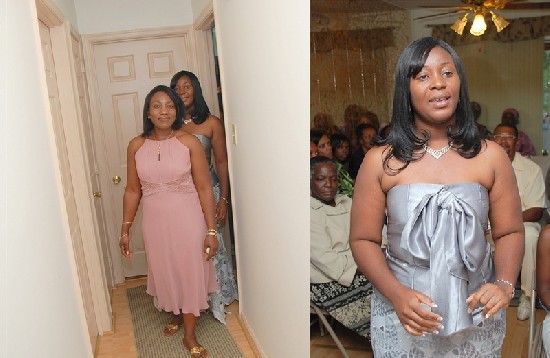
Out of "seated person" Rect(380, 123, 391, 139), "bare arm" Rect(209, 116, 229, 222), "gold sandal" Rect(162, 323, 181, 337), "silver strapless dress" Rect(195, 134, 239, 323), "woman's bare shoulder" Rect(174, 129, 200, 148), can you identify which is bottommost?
"gold sandal" Rect(162, 323, 181, 337)

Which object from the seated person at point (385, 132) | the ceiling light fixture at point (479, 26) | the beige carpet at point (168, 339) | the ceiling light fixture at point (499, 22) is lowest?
the beige carpet at point (168, 339)

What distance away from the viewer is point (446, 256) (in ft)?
3.89

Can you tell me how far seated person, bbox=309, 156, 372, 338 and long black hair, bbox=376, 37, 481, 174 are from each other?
82cm

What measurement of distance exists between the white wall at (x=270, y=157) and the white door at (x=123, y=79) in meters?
1.36

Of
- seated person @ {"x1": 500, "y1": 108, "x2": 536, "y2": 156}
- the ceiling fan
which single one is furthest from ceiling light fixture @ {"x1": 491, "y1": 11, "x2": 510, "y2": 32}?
seated person @ {"x1": 500, "y1": 108, "x2": 536, "y2": 156}

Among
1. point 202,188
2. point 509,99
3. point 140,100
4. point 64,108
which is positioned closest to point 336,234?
point 202,188

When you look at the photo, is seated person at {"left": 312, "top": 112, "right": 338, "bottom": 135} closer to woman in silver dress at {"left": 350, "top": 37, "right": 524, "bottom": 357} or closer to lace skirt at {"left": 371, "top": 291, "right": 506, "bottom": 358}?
woman in silver dress at {"left": 350, "top": 37, "right": 524, "bottom": 357}

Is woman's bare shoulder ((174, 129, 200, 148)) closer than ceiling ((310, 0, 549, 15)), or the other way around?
ceiling ((310, 0, 549, 15))

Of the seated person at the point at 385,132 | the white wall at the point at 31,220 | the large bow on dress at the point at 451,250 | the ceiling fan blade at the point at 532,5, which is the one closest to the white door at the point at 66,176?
the white wall at the point at 31,220

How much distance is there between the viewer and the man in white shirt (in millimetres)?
2369

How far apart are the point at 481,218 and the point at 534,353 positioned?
108cm

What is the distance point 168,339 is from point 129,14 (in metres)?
2.65

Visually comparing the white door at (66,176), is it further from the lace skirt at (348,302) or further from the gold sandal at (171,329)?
the lace skirt at (348,302)

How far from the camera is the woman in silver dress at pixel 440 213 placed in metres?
1.19
